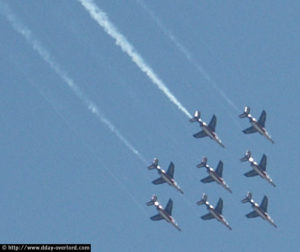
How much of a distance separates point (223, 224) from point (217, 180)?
4.88m

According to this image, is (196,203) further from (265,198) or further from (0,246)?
(0,246)

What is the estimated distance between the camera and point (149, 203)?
5369 inches

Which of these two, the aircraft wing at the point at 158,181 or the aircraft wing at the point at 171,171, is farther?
the aircraft wing at the point at 158,181

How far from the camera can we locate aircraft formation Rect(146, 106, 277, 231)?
13475 centimetres

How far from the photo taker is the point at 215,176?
138 meters

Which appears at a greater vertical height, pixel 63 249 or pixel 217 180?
pixel 217 180

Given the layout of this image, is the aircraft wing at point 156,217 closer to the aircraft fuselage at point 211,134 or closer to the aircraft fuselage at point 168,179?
the aircraft fuselage at point 168,179

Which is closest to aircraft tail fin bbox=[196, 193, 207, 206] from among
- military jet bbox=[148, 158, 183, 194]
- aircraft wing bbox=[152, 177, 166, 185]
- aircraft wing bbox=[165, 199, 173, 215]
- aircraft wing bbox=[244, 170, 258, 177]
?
aircraft wing bbox=[165, 199, 173, 215]

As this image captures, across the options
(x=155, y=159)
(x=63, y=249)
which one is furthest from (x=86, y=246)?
(x=155, y=159)

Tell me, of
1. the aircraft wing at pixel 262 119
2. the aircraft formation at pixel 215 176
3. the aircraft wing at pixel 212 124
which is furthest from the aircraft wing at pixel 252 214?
the aircraft wing at pixel 212 124

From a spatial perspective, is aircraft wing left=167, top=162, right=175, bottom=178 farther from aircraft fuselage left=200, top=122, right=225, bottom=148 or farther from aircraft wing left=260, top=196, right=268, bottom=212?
aircraft wing left=260, top=196, right=268, bottom=212

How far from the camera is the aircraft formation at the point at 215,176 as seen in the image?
135m

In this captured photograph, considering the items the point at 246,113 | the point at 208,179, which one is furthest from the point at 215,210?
the point at 246,113

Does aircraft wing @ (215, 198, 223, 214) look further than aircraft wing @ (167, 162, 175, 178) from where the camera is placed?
Yes
